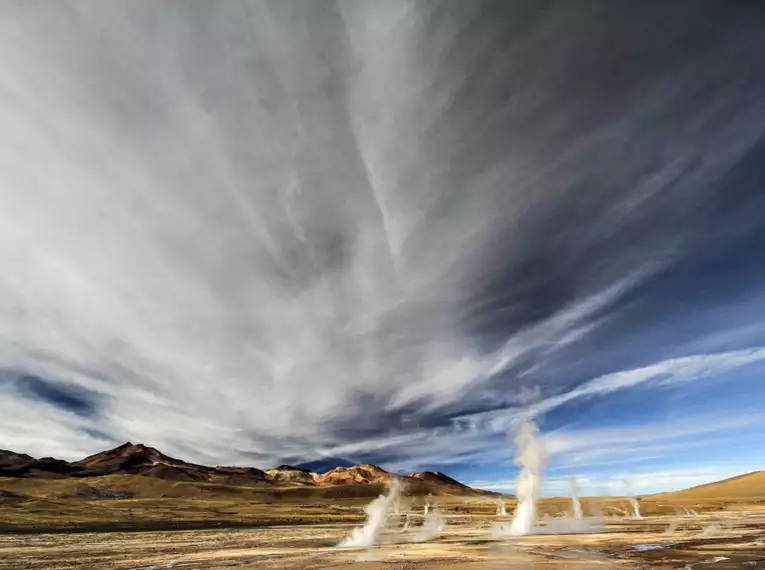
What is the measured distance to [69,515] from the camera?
119812 mm

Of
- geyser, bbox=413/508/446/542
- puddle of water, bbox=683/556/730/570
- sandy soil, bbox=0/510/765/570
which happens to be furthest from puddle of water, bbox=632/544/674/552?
geyser, bbox=413/508/446/542

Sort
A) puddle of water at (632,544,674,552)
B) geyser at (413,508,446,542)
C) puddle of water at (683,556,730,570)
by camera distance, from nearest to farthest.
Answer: puddle of water at (683,556,730,570), puddle of water at (632,544,674,552), geyser at (413,508,446,542)

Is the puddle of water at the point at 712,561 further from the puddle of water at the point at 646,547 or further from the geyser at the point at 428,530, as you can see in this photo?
the geyser at the point at 428,530

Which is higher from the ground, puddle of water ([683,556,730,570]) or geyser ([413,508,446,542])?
geyser ([413,508,446,542])

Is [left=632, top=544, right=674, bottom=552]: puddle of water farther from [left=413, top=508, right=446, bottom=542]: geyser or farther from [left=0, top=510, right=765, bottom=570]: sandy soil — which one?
[left=413, top=508, right=446, bottom=542]: geyser

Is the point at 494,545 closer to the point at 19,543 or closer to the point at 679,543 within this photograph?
the point at 679,543

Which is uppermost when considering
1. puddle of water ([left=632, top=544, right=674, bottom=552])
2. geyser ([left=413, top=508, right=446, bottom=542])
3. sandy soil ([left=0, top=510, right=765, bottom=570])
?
geyser ([left=413, top=508, right=446, bottom=542])

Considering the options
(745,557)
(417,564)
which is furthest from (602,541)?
(417,564)

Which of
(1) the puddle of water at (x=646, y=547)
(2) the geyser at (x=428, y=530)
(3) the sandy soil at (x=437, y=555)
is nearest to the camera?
(3) the sandy soil at (x=437, y=555)

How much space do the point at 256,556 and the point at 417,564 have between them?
15881 millimetres

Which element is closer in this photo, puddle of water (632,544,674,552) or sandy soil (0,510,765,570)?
sandy soil (0,510,765,570)

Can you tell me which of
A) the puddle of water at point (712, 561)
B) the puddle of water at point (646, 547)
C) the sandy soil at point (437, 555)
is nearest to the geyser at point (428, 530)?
the sandy soil at point (437, 555)

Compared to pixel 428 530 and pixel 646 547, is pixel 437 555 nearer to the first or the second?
pixel 646 547

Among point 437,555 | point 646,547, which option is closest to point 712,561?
point 646,547
